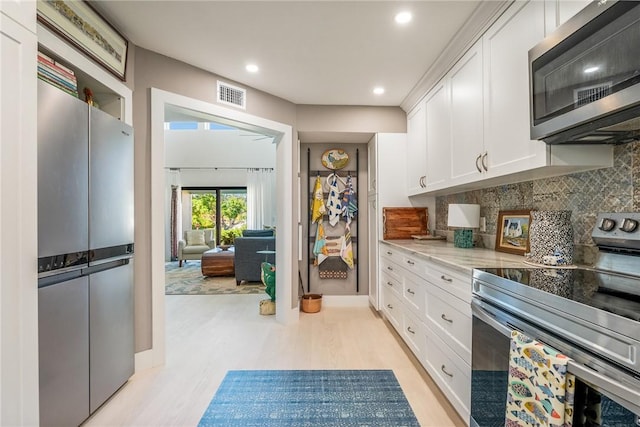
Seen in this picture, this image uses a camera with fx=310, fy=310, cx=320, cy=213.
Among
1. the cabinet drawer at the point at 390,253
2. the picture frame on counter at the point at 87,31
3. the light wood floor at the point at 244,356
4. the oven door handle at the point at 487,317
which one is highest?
the picture frame on counter at the point at 87,31

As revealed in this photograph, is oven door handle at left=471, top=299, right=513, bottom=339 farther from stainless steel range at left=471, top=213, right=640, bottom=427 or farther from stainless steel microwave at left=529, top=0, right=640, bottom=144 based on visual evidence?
stainless steel microwave at left=529, top=0, right=640, bottom=144

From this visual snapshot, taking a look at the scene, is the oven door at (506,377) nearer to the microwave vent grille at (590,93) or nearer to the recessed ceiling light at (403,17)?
the microwave vent grille at (590,93)

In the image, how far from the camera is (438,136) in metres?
2.61

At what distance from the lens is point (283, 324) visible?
3293 mm

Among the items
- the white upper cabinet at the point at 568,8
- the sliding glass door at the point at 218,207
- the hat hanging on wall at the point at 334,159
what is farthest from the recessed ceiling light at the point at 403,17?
the sliding glass door at the point at 218,207

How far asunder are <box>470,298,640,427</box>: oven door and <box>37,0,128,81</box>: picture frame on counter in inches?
98.3

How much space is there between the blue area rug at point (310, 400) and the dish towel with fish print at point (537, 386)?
2.95ft

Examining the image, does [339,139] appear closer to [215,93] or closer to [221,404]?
[215,93]

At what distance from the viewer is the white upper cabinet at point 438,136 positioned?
2.42m

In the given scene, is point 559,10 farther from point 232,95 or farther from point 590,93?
point 232,95

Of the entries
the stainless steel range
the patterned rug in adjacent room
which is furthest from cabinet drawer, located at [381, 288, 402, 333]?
the patterned rug in adjacent room

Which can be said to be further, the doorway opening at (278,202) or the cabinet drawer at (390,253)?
the cabinet drawer at (390,253)

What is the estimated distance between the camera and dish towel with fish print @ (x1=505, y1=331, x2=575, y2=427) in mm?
850

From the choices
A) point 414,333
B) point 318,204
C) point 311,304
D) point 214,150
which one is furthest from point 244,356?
point 214,150
